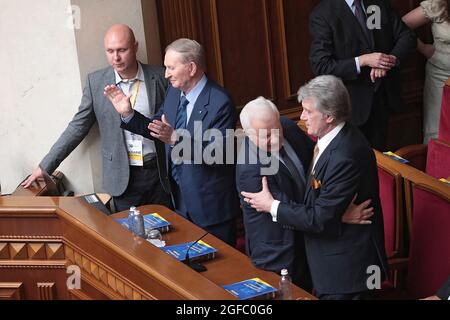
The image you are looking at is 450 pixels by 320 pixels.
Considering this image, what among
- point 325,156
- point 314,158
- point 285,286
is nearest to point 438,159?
point 314,158

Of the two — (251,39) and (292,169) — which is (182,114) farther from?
(251,39)

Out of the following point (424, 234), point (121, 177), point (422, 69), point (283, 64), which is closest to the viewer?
point (424, 234)

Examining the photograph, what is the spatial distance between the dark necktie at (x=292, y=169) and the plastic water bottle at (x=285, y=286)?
44 centimetres

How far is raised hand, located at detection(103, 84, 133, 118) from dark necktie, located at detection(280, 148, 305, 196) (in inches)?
36.2

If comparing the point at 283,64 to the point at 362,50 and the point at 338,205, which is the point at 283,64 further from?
the point at 338,205

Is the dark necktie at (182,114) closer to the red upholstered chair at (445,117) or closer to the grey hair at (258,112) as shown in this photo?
the grey hair at (258,112)

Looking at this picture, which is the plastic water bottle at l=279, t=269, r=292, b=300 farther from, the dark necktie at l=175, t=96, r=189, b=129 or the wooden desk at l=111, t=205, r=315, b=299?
the dark necktie at l=175, t=96, r=189, b=129

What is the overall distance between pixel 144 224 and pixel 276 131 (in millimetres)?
820

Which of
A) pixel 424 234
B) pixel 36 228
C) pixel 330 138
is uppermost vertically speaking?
pixel 330 138

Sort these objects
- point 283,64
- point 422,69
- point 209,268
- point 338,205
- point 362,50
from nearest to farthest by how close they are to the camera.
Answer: point 338,205 < point 209,268 < point 362,50 < point 283,64 < point 422,69

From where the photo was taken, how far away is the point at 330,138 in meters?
3.60

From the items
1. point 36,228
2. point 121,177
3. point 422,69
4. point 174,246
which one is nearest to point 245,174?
point 174,246

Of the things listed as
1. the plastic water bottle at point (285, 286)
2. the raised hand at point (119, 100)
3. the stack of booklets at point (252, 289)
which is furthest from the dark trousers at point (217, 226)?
the plastic water bottle at point (285, 286)

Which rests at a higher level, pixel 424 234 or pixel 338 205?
pixel 338 205
